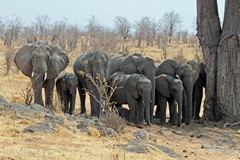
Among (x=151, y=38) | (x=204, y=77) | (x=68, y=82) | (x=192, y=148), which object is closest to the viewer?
(x=192, y=148)

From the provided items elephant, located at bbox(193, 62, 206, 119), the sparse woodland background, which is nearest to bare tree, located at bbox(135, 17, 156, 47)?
the sparse woodland background

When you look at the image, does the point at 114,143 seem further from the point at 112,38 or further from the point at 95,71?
the point at 112,38

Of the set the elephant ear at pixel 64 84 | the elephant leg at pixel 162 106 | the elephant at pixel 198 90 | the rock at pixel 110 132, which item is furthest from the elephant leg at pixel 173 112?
the rock at pixel 110 132

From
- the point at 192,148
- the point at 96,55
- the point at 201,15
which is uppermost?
the point at 201,15

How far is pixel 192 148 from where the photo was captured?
850cm

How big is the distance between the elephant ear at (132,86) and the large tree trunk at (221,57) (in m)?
2.43

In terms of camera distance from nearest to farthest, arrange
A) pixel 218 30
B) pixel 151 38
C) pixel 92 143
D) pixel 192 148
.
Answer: pixel 92 143, pixel 192 148, pixel 218 30, pixel 151 38

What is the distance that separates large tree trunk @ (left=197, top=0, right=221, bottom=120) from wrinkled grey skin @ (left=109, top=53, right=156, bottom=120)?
1.64 meters

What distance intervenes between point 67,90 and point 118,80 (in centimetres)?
144

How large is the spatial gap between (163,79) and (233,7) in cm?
249

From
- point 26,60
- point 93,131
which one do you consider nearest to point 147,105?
point 93,131

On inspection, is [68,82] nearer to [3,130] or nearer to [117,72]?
[117,72]

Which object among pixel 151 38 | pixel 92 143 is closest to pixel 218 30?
pixel 92 143

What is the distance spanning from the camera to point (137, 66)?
11906 mm
